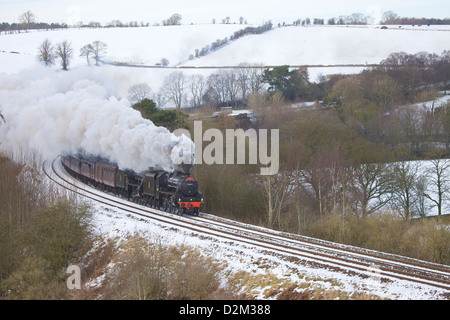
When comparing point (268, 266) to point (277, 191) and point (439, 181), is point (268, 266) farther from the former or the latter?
point (439, 181)

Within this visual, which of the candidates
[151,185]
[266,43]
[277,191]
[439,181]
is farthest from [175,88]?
[266,43]

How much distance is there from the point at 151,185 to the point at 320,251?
11714 millimetres

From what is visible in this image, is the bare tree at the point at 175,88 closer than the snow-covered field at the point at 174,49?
No

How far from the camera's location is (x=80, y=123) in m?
33.0

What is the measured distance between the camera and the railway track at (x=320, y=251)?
52.0 feet

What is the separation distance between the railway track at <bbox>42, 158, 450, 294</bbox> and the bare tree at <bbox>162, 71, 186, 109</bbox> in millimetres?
39451

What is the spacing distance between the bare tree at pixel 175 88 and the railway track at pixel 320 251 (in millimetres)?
39451

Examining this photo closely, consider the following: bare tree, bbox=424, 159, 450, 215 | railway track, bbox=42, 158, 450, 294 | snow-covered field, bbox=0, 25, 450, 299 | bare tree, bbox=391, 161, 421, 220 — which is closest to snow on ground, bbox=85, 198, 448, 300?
snow-covered field, bbox=0, 25, 450, 299

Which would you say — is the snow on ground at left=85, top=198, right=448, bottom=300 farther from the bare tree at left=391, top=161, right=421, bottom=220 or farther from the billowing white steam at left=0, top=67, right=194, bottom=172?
the bare tree at left=391, top=161, right=421, bottom=220

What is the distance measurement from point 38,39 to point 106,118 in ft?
220

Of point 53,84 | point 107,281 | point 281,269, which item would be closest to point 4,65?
point 53,84

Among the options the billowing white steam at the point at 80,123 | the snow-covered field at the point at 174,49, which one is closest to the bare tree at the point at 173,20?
the snow-covered field at the point at 174,49

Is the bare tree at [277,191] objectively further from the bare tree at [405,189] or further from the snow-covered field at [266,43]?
the snow-covered field at [266,43]

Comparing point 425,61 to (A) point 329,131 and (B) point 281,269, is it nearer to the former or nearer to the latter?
(A) point 329,131
